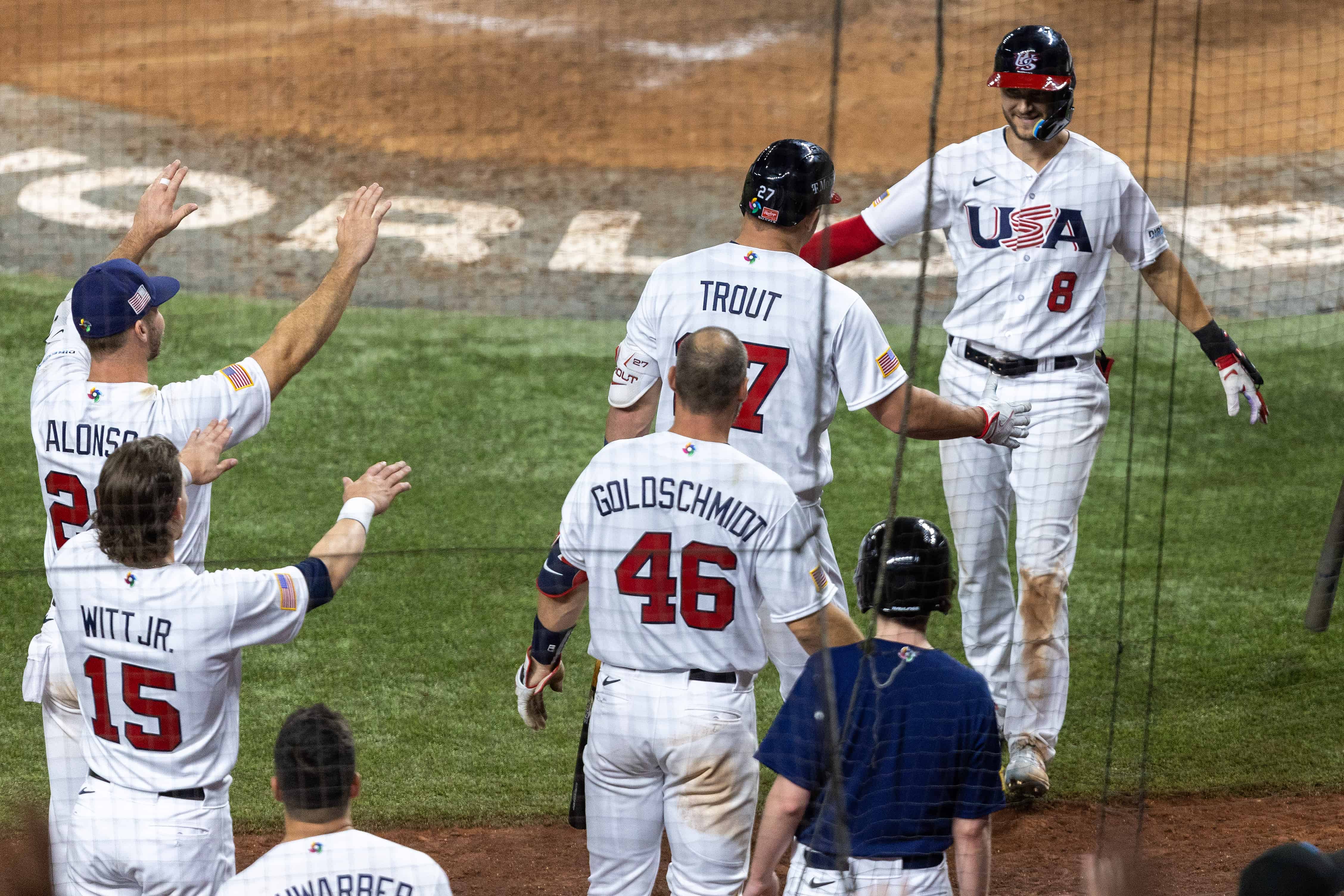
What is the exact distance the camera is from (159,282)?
405cm

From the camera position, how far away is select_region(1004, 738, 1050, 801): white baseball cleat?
4547 mm

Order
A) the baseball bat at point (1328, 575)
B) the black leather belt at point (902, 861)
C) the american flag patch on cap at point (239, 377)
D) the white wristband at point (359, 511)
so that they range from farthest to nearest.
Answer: the baseball bat at point (1328, 575)
the american flag patch on cap at point (239, 377)
the white wristband at point (359, 511)
the black leather belt at point (902, 861)

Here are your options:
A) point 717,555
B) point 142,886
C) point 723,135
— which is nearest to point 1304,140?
point 723,135

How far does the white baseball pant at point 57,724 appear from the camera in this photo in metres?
3.76

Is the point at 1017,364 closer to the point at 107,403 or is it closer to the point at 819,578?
the point at 819,578

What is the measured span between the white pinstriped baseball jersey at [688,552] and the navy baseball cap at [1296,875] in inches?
71.6

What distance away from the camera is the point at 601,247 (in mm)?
11148

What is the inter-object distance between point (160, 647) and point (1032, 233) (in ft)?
9.57

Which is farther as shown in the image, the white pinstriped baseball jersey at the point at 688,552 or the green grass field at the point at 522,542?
the green grass field at the point at 522,542

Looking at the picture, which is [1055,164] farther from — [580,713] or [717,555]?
[580,713]

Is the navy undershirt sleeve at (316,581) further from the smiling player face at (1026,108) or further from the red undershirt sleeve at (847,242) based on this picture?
the smiling player face at (1026,108)

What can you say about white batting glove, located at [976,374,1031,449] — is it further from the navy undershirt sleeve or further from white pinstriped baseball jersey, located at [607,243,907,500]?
the navy undershirt sleeve

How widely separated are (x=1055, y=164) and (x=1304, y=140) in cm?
822

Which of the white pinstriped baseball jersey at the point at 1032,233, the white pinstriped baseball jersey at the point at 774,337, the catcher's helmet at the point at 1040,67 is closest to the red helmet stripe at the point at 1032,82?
the catcher's helmet at the point at 1040,67
